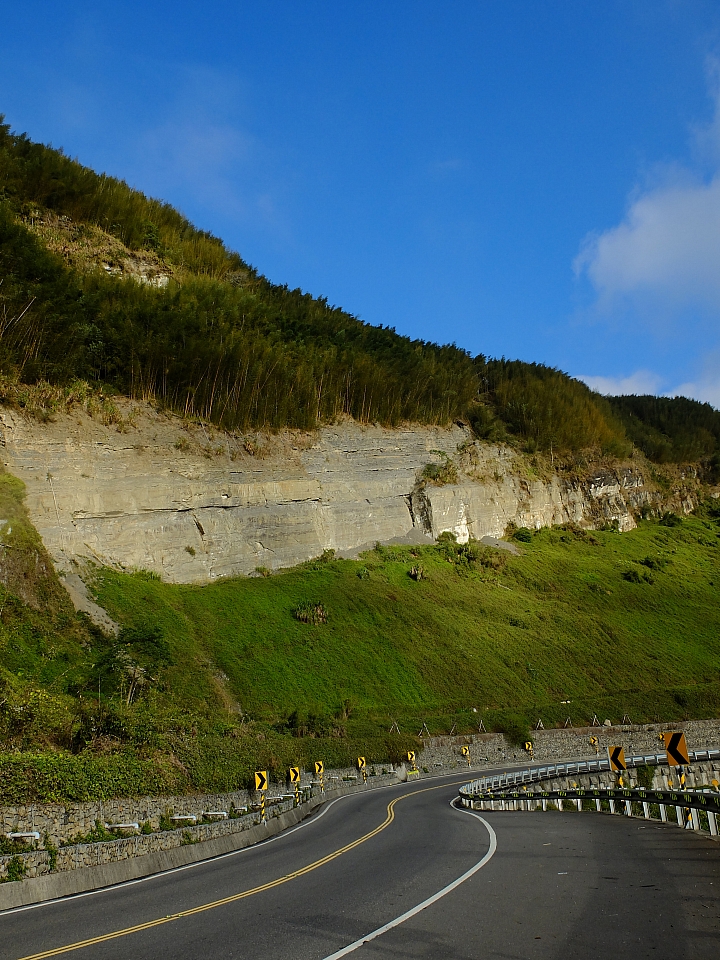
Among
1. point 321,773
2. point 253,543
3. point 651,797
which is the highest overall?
point 253,543

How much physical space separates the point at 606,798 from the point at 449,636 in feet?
97.5

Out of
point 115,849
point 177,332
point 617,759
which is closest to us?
point 115,849

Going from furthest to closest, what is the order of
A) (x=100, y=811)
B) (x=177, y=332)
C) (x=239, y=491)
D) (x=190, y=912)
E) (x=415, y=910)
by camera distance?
1. (x=177, y=332)
2. (x=239, y=491)
3. (x=100, y=811)
4. (x=190, y=912)
5. (x=415, y=910)

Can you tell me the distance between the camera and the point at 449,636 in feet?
157

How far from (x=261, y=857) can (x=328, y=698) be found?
26176 mm

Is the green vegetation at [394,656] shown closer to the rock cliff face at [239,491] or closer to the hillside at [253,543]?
the hillside at [253,543]

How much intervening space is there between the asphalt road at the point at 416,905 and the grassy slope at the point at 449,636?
76.0 feet

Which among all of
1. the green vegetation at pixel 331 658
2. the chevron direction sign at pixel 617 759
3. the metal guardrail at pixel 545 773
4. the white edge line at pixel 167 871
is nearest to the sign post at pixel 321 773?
the green vegetation at pixel 331 658

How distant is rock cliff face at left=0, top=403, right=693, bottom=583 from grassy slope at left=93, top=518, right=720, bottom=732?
277cm

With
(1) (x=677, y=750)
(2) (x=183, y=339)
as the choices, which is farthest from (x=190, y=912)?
(2) (x=183, y=339)

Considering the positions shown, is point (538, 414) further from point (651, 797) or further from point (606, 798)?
point (651, 797)

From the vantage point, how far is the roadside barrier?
14250 mm

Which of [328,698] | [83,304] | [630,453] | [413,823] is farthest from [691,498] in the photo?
[413,823]

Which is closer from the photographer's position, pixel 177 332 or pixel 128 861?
pixel 128 861
